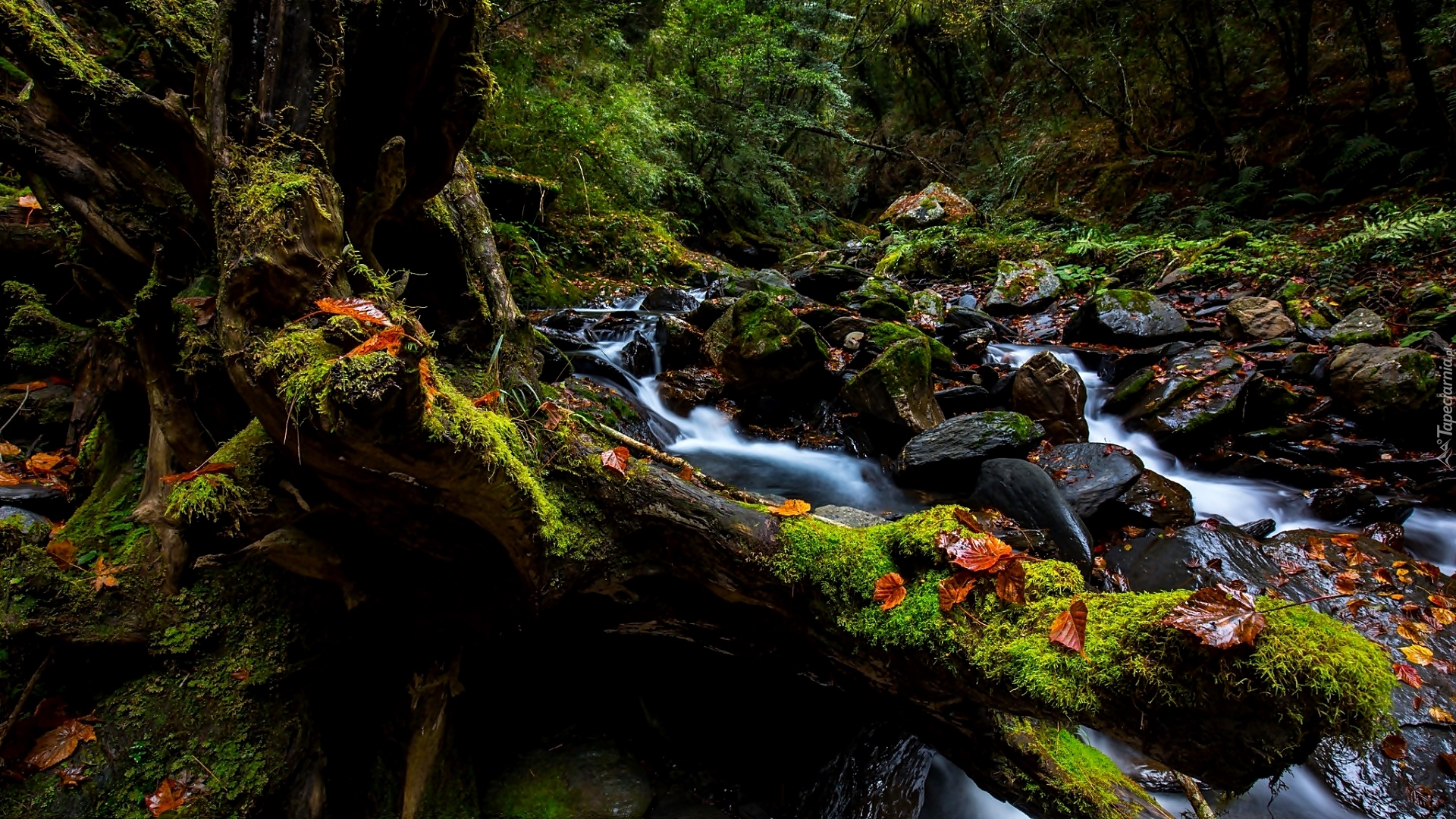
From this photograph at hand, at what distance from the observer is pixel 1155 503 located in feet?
16.7

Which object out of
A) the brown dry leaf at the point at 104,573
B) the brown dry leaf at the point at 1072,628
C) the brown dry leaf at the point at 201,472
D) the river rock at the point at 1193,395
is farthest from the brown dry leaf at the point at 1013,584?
the river rock at the point at 1193,395

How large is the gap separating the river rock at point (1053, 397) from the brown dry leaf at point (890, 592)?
485cm

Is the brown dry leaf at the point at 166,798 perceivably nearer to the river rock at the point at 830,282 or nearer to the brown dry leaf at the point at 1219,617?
the brown dry leaf at the point at 1219,617

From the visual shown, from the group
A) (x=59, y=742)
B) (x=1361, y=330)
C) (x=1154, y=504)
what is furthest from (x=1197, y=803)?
(x=1361, y=330)

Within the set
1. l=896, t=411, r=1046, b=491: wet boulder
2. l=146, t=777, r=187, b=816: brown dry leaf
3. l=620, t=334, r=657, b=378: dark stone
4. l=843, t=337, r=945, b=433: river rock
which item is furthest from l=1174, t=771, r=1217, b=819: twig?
l=620, t=334, r=657, b=378: dark stone

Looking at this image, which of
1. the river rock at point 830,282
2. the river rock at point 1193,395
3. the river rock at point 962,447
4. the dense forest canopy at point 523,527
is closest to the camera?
the dense forest canopy at point 523,527

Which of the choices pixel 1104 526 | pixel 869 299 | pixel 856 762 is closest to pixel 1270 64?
pixel 869 299

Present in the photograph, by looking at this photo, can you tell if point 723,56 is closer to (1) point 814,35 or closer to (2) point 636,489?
(1) point 814,35

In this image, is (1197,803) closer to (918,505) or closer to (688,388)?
(918,505)

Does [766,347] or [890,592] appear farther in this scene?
[766,347]

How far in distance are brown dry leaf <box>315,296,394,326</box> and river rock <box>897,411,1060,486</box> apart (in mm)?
4921

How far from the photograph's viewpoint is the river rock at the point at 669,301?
9805 mm

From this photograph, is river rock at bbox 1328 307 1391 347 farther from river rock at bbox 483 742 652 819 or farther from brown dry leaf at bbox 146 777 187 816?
brown dry leaf at bbox 146 777 187 816

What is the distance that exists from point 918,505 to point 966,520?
3.50m
